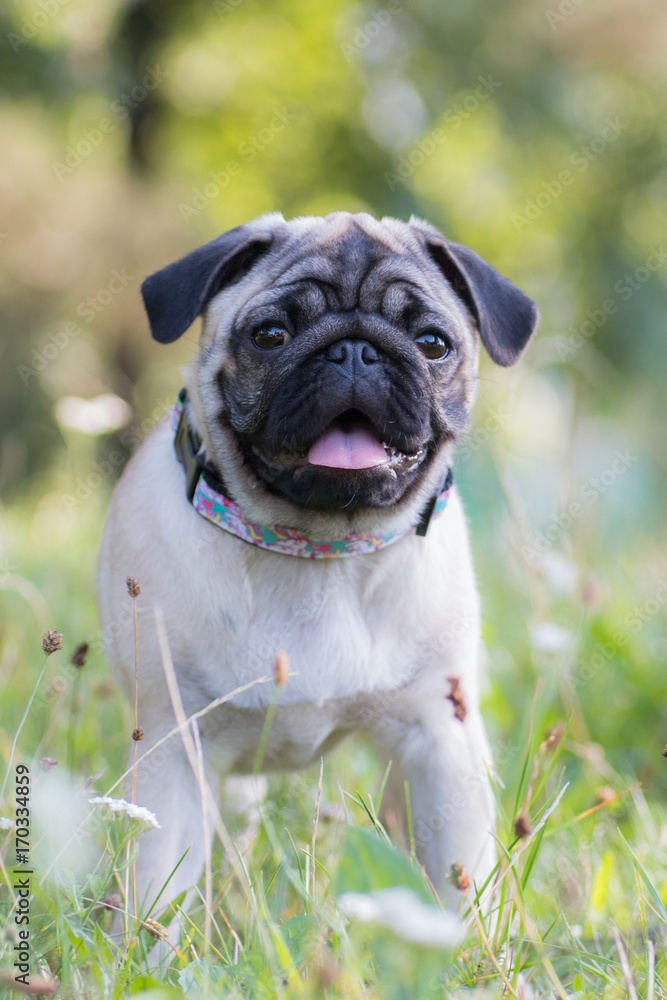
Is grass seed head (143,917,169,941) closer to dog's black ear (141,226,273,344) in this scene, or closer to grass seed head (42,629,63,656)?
grass seed head (42,629,63,656)

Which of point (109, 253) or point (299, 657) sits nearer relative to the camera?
point (299, 657)

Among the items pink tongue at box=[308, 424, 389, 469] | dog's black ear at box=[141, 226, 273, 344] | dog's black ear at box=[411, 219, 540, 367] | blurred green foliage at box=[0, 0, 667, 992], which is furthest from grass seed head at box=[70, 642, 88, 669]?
blurred green foliage at box=[0, 0, 667, 992]

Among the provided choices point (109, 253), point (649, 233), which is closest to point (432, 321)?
point (109, 253)

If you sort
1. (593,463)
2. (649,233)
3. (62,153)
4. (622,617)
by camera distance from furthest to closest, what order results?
1. (649,233)
2. (62,153)
3. (593,463)
4. (622,617)

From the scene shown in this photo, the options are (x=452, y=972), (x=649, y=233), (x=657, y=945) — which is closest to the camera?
(x=452, y=972)

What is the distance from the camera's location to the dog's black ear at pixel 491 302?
2867 mm

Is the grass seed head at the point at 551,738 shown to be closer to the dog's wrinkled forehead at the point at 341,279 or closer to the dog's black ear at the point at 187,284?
the dog's wrinkled forehead at the point at 341,279

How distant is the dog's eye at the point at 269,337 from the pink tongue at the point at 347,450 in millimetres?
297

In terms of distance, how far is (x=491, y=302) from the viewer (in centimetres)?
291

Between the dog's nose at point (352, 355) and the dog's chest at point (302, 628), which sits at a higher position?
the dog's nose at point (352, 355)

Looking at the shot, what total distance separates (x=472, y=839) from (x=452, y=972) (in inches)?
30.8

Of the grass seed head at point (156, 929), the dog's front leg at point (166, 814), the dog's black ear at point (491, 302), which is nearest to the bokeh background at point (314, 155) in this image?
the dog's black ear at point (491, 302)

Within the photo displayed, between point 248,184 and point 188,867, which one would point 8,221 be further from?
point 188,867

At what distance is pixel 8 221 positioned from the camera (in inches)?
470
